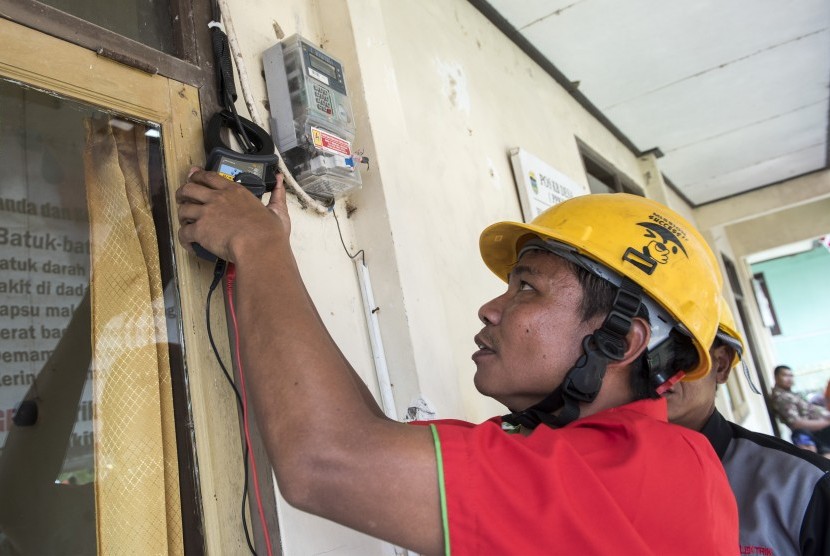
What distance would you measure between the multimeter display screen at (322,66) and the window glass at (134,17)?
28cm

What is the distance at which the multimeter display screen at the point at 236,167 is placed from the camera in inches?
41.7

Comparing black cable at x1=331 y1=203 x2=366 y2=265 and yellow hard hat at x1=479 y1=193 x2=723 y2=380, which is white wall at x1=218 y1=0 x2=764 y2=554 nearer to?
black cable at x1=331 y1=203 x2=366 y2=265

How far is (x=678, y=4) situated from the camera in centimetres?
305

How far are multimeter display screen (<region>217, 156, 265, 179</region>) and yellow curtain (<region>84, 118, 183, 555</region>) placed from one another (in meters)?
0.17

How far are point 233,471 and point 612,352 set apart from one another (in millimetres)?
704

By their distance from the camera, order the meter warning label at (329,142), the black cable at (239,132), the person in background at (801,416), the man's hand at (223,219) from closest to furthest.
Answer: the man's hand at (223,219), the black cable at (239,132), the meter warning label at (329,142), the person in background at (801,416)

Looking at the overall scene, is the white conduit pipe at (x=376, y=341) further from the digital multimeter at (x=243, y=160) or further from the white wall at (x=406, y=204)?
the digital multimeter at (x=243, y=160)

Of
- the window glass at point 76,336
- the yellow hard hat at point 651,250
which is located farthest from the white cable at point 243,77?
the yellow hard hat at point 651,250

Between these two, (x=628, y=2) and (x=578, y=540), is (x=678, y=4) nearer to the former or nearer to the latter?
(x=628, y=2)

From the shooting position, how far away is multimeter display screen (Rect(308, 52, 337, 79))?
1.33 m

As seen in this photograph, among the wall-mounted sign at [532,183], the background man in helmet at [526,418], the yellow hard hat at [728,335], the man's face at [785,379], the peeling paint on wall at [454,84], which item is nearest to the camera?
the background man in helmet at [526,418]

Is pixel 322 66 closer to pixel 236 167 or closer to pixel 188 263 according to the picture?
pixel 236 167

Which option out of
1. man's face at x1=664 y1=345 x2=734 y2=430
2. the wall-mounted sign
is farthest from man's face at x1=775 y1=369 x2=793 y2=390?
man's face at x1=664 y1=345 x2=734 y2=430

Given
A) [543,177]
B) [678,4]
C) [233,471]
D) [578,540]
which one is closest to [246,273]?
[233,471]
